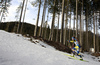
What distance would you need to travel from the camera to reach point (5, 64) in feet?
7.31

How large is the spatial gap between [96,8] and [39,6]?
13316mm

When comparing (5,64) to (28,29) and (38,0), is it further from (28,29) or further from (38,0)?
(28,29)

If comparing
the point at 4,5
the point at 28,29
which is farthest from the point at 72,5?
the point at 28,29

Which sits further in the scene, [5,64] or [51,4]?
[51,4]

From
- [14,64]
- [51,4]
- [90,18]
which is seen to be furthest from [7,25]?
[14,64]

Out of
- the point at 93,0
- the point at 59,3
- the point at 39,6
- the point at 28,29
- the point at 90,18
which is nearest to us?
Answer: the point at 39,6

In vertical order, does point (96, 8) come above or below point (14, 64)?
above

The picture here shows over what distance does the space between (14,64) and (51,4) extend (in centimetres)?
1675

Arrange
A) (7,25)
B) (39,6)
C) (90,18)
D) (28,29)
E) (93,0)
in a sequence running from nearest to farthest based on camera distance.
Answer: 1. (39,6)
2. (93,0)
3. (90,18)
4. (7,25)
5. (28,29)

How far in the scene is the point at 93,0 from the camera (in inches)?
668

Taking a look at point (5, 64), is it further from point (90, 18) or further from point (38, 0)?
point (90, 18)

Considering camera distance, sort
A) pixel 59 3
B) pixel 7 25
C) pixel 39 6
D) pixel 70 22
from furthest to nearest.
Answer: pixel 7 25
pixel 70 22
pixel 59 3
pixel 39 6

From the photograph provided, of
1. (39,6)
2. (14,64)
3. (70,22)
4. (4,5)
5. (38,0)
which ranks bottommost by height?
(14,64)

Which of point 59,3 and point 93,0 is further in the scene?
point 59,3
